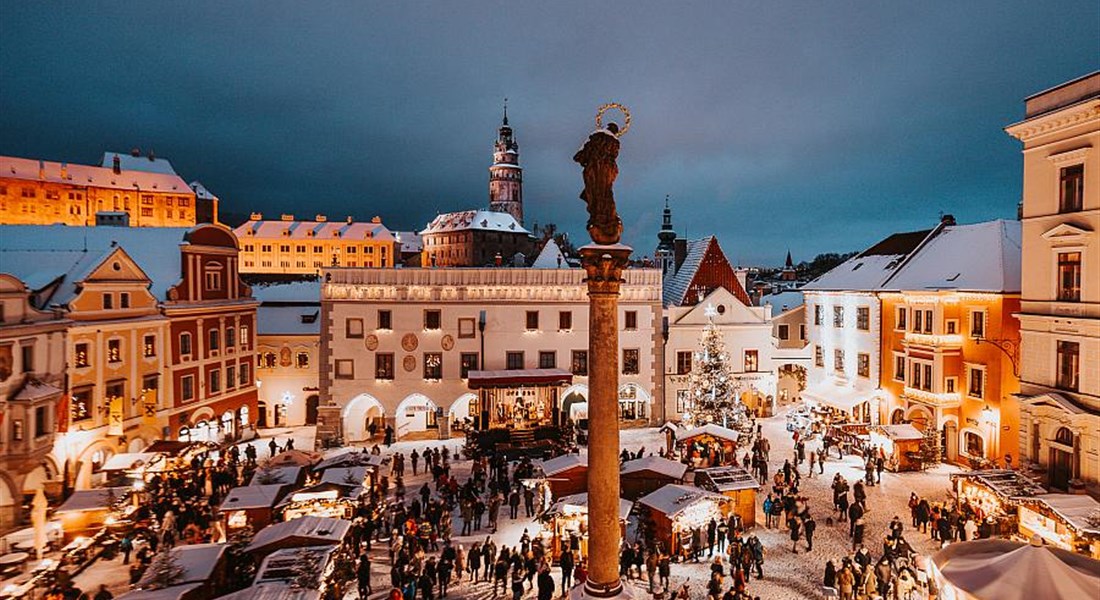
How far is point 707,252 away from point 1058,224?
18.5 meters

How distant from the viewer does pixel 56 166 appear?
7056 cm

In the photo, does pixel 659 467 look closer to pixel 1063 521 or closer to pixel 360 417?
pixel 1063 521

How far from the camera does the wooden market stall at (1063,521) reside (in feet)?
50.6

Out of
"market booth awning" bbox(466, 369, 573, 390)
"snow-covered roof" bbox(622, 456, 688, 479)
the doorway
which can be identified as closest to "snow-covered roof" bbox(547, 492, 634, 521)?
"snow-covered roof" bbox(622, 456, 688, 479)

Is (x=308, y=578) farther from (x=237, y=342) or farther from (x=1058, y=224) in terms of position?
(x=1058, y=224)

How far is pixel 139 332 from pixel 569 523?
21937mm

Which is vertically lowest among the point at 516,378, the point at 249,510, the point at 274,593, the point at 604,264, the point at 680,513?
the point at 249,510

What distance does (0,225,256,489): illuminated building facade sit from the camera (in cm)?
2383

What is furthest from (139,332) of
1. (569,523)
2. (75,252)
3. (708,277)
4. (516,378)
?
(708,277)

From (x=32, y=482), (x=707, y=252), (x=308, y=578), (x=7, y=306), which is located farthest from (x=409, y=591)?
(x=707, y=252)

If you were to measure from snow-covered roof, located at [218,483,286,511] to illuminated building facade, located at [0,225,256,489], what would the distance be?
29.1 ft

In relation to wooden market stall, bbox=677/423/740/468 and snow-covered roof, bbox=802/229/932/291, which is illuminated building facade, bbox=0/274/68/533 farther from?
snow-covered roof, bbox=802/229/932/291

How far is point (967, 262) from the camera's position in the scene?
27891 mm

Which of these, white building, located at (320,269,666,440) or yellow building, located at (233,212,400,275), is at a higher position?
yellow building, located at (233,212,400,275)
